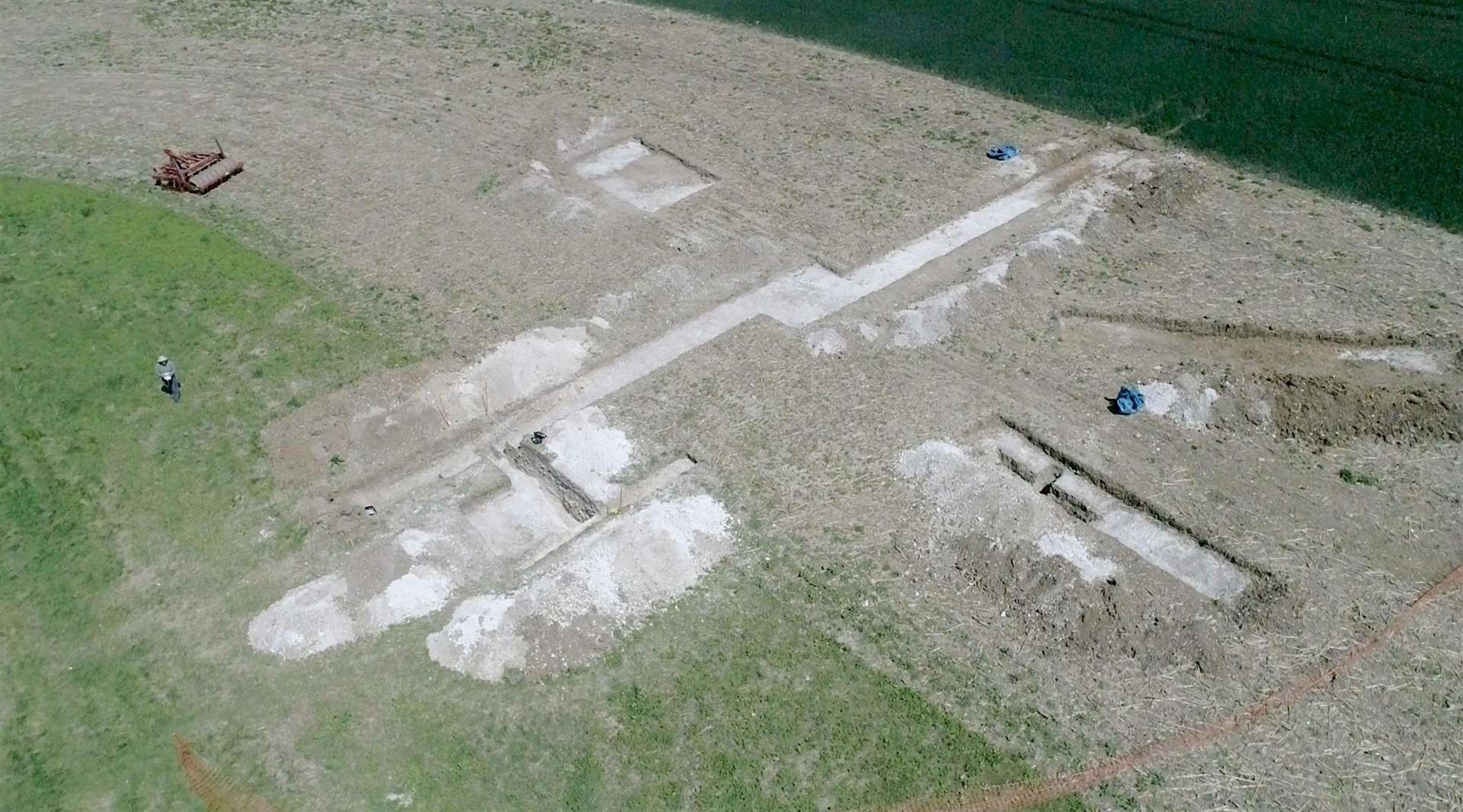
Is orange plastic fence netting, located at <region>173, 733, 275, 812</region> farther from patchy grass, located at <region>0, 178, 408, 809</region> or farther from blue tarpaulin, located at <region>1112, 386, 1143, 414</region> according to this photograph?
blue tarpaulin, located at <region>1112, 386, 1143, 414</region>

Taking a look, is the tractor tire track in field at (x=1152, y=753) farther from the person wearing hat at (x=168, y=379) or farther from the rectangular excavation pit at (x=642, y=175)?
the rectangular excavation pit at (x=642, y=175)

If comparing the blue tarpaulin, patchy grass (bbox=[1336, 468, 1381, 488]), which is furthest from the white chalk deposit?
patchy grass (bbox=[1336, 468, 1381, 488])

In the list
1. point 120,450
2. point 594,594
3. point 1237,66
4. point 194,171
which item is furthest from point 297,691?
point 1237,66

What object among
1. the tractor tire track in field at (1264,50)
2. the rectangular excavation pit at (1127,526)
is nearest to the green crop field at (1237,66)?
the tractor tire track in field at (1264,50)

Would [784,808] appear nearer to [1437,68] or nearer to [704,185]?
[704,185]

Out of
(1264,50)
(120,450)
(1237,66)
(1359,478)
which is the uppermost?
(1264,50)

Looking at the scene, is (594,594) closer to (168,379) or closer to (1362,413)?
(168,379)
